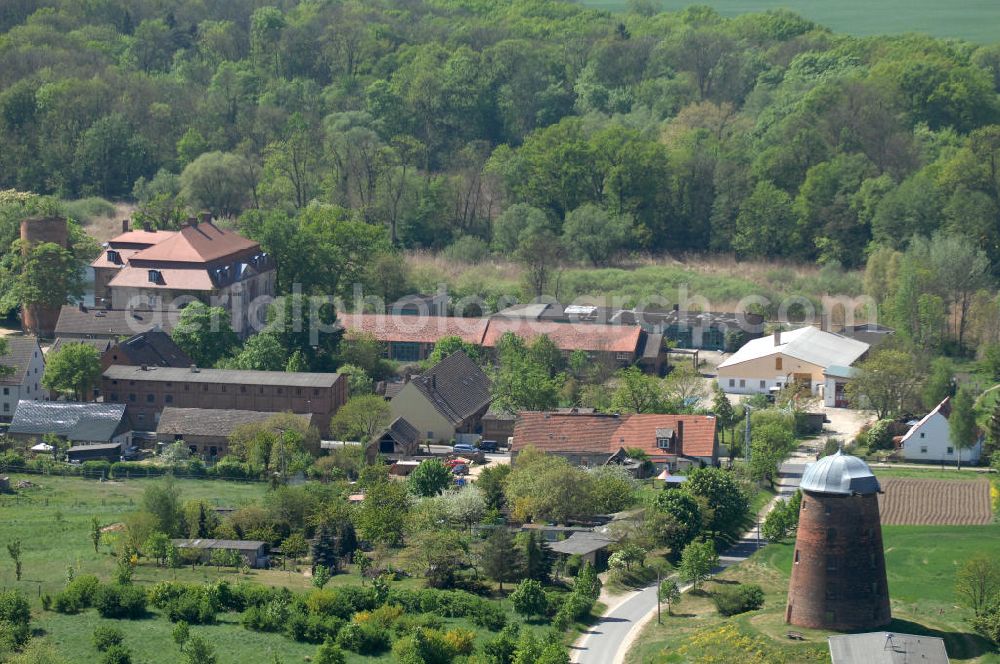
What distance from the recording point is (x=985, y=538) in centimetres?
5794

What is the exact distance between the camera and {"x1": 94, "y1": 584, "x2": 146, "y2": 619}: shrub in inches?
1992

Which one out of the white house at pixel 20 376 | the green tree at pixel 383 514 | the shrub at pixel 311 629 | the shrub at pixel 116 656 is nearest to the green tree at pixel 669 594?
the shrub at pixel 311 629

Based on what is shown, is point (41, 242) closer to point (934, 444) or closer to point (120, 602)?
point (120, 602)

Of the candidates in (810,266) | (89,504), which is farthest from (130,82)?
(89,504)

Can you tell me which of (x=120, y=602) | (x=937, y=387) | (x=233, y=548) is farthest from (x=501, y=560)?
(x=937, y=387)

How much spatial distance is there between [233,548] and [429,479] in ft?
26.4

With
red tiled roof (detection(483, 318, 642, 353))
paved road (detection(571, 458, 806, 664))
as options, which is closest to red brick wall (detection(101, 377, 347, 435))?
red tiled roof (detection(483, 318, 642, 353))

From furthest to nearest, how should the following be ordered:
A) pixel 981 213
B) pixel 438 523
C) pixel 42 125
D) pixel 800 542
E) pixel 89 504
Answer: pixel 42 125
pixel 981 213
pixel 89 504
pixel 438 523
pixel 800 542

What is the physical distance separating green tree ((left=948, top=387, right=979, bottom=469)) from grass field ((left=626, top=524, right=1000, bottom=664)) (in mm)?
9202

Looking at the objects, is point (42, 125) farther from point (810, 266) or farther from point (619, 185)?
point (810, 266)

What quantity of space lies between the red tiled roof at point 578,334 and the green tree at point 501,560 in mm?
26222

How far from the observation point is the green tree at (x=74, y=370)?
71812mm

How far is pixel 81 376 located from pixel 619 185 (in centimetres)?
4277

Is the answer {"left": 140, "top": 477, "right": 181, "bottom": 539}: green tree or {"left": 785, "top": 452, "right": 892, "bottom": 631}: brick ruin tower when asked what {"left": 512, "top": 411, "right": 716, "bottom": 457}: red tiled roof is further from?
{"left": 785, "top": 452, "right": 892, "bottom": 631}: brick ruin tower
